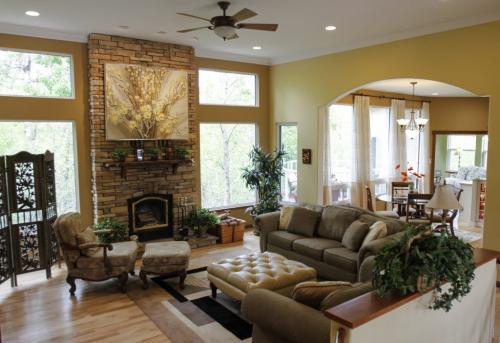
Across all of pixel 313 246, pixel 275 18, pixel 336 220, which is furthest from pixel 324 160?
pixel 275 18

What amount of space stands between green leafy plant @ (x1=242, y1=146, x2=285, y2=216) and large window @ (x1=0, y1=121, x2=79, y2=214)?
3139 millimetres

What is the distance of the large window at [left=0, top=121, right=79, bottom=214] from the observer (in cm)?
577

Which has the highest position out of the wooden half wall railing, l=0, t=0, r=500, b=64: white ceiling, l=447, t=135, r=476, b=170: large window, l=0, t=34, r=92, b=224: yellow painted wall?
l=0, t=0, r=500, b=64: white ceiling

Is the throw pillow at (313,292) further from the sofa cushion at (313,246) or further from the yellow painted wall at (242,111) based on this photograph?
the yellow painted wall at (242,111)

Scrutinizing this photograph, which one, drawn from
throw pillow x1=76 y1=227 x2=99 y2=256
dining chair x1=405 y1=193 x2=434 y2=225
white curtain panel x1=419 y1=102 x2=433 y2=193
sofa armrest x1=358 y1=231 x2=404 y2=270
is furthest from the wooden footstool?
white curtain panel x1=419 y1=102 x2=433 y2=193

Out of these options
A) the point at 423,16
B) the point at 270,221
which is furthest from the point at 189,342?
the point at 423,16

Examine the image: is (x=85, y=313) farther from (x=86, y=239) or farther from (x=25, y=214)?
(x=25, y=214)

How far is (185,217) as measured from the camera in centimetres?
726

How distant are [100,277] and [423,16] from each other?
5.35 m

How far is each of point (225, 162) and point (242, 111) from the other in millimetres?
1128

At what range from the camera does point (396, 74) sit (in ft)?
19.7

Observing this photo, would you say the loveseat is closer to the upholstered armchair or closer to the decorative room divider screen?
the upholstered armchair

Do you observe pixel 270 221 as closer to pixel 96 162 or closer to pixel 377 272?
pixel 96 162

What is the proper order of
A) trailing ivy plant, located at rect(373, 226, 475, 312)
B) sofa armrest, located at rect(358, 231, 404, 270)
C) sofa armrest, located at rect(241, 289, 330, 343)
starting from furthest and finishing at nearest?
1. sofa armrest, located at rect(358, 231, 404, 270)
2. sofa armrest, located at rect(241, 289, 330, 343)
3. trailing ivy plant, located at rect(373, 226, 475, 312)
